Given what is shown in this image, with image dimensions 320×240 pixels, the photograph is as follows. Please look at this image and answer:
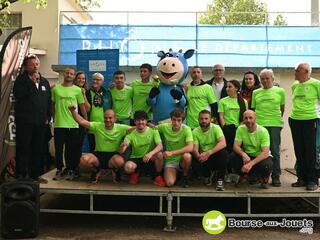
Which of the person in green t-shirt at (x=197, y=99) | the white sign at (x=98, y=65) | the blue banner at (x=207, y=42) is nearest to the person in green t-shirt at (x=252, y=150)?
the person in green t-shirt at (x=197, y=99)

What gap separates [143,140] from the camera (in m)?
6.14

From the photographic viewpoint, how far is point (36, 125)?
594 centimetres

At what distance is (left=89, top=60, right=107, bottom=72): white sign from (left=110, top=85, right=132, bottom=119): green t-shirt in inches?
72.1

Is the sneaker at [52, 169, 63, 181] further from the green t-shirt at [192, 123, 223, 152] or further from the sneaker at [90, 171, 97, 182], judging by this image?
the green t-shirt at [192, 123, 223, 152]

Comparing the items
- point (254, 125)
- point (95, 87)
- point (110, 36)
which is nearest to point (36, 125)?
point (95, 87)

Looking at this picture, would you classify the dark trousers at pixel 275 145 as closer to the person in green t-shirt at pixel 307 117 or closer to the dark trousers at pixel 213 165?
the person in green t-shirt at pixel 307 117

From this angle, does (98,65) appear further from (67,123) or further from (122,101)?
(67,123)

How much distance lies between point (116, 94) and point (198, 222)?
2.25m

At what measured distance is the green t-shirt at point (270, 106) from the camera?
6191 millimetres

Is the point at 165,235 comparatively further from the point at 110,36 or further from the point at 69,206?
the point at 110,36

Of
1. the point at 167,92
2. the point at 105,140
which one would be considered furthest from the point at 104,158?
the point at 167,92

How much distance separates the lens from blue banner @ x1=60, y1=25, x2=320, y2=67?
12.5 m

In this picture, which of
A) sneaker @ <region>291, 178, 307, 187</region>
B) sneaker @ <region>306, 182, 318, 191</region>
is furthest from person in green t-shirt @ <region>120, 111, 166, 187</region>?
sneaker @ <region>306, 182, 318, 191</region>

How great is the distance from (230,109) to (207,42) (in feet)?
21.9
